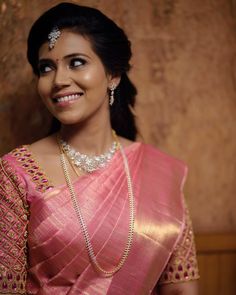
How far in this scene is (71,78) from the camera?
1.25 metres

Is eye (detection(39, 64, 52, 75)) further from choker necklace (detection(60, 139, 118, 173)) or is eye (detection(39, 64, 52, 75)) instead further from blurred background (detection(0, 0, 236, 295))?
blurred background (detection(0, 0, 236, 295))

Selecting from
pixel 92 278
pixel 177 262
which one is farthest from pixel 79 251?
pixel 177 262

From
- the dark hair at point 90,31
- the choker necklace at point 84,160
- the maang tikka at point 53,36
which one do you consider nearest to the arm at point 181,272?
the choker necklace at point 84,160

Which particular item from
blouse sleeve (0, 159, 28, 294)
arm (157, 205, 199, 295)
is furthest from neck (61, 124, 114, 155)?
arm (157, 205, 199, 295)

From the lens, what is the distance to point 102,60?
1310 millimetres

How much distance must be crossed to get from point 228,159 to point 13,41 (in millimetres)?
967

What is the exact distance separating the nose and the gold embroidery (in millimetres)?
A: 222

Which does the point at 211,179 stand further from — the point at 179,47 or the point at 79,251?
the point at 79,251

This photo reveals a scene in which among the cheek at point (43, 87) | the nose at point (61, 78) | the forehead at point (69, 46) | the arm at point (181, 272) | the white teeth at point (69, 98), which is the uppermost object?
the forehead at point (69, 46)

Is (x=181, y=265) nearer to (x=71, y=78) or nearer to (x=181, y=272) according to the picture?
(x=181, y=272)

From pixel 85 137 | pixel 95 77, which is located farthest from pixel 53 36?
pixel 85 137

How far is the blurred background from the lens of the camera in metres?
1.75

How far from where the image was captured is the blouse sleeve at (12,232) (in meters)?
1.19

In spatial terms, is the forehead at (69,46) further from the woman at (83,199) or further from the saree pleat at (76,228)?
the saree pleat at (76,228)
